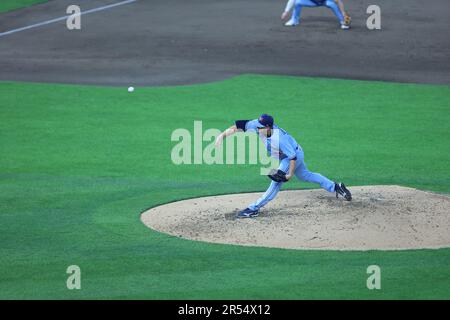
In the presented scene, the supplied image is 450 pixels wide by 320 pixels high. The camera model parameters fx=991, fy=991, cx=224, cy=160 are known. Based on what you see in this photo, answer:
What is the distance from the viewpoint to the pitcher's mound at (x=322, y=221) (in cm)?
1410

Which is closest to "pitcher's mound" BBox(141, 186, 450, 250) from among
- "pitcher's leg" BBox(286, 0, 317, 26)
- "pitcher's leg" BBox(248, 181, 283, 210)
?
"pitcher's leg" BBox(248, 181, 283, 210)

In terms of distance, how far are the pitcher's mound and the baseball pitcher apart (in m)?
0.21

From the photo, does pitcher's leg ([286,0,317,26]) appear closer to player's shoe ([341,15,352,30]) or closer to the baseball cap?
player's shoe ([341,15,352,30])

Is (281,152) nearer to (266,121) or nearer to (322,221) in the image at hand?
(266,121)

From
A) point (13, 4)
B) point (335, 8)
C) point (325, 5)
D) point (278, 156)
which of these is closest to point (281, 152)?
point (278, 156)

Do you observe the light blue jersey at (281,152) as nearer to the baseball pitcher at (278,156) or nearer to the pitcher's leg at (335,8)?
the baseball pitcher at (278,156)

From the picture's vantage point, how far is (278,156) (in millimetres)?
14820

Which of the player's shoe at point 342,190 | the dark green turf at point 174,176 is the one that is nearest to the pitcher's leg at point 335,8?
A: the dark green turf at point 174,176

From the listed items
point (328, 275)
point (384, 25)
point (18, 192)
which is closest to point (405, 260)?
point (328, 275)

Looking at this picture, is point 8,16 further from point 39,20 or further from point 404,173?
point 404,173

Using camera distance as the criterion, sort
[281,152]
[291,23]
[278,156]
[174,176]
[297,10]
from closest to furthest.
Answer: [281,152] → [278,156] → [174,176] → [297,10] → [291,23]

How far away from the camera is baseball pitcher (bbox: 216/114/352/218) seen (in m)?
14.6

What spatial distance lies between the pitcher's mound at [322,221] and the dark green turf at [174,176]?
0.38 meters

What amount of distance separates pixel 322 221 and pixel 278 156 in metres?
1.17
